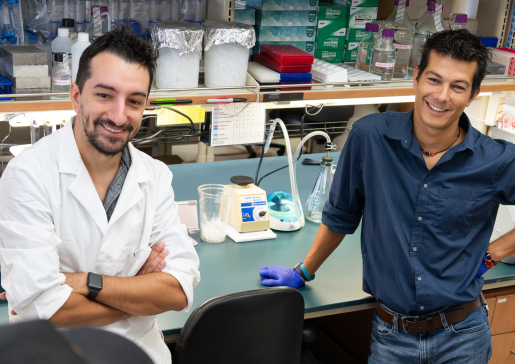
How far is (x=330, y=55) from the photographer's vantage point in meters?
2.73

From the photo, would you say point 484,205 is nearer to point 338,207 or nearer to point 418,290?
point 418,290

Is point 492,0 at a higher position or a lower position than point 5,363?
higher

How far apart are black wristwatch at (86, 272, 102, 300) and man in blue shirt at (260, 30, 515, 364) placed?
820mm

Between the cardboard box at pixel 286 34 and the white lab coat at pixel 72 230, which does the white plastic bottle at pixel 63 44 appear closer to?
the white lab coat at pixel 72 230

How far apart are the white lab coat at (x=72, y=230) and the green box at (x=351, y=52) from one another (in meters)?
1.59

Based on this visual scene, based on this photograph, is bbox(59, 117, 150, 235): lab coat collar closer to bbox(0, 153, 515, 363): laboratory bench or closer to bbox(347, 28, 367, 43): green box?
bbox(0, 153, 515, 363): laboratory bench

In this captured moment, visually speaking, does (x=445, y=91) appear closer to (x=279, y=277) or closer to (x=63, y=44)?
(x=279, y=277)

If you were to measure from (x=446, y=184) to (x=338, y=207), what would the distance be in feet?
1.14

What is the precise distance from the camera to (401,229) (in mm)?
1589

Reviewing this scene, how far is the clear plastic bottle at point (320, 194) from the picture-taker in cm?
223

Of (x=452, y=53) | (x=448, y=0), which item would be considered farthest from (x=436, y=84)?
(x=448, y=0)

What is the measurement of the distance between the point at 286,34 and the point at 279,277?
4.33 feet

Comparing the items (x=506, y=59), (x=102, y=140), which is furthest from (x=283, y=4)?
(x=102, y=140)

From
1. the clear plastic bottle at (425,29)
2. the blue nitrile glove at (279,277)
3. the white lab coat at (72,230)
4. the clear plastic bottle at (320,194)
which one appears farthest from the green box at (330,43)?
the white lab coat at (72,230)
